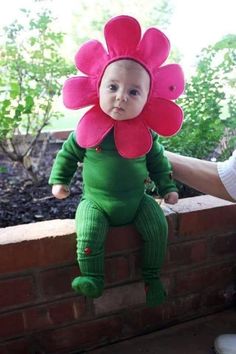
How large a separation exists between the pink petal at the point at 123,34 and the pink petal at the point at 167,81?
106 millimetres

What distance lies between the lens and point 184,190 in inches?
61.9

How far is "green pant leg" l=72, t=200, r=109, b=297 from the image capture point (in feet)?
3.37

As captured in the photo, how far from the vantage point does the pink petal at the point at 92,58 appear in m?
0.98

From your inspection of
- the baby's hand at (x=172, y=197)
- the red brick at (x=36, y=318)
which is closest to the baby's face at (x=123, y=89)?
the baby's hand at (x=172, y=197)

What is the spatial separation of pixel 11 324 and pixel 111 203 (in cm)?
51

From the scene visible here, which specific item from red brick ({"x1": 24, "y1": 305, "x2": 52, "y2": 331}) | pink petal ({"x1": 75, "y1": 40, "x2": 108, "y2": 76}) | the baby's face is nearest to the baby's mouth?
the baby's face

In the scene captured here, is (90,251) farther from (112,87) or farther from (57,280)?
(112,87)

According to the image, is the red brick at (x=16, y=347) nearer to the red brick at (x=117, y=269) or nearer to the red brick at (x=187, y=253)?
the red brick at (x=117, y=269)

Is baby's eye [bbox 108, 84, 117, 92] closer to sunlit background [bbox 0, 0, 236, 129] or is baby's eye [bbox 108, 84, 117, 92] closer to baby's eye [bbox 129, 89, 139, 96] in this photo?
baby's eye [bbox 129, 89, 139, 96]

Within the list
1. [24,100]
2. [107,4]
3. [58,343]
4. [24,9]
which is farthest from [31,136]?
[58,343]

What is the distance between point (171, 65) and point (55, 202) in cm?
80

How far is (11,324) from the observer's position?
1168 mm

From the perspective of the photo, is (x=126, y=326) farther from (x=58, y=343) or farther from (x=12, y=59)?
(x=12, y=59)

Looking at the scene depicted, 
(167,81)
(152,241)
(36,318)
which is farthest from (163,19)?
(36,318)
